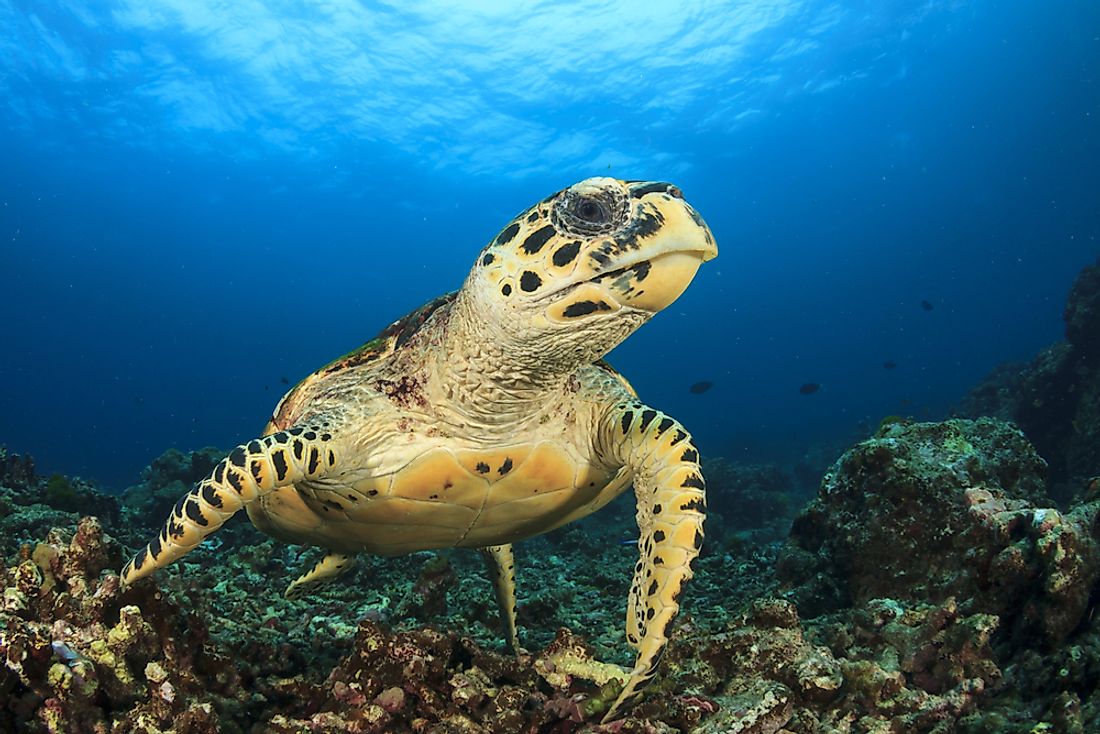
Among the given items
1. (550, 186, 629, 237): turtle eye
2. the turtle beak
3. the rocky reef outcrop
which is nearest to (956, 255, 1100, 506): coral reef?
the rocky reef outcrop

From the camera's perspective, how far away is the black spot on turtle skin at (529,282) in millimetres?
2396

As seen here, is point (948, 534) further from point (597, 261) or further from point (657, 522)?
point (597, 261)

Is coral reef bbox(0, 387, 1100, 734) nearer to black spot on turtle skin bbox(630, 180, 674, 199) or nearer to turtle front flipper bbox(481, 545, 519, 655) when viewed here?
turtle front flipper bbox(481, 545, 519, 655)

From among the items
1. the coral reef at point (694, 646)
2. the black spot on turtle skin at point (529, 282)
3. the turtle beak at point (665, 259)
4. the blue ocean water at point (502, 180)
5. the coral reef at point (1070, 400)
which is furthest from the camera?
the blue ocean water at point (502, 180)

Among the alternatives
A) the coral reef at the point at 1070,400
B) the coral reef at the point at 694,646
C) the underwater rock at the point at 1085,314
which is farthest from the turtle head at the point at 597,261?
the underwater rock at the point at 1085,314

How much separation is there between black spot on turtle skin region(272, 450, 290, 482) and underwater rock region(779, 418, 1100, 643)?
319cm

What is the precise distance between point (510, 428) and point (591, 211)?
4.20 feet

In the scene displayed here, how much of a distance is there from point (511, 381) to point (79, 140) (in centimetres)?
5099

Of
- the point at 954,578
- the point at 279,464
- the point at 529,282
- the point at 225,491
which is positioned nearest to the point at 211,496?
the point at 225,491

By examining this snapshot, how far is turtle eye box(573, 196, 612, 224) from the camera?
2.31 meters

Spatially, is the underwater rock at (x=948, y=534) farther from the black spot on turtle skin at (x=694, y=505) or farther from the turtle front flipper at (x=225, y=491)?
the turtle front flipper at (x=225, y=491)

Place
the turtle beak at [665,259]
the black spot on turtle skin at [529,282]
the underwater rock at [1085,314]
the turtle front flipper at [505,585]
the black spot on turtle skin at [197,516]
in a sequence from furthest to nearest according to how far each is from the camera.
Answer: the underwater rock at [1085,314], the turtle front flipper at [505,585], the black spot on turtle skin at [197,516], the black spot on turtle skin at [529,282], the turtle beak at [665,259]

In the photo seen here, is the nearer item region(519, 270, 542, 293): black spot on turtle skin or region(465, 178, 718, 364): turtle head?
region(465, 178, 718, 364): turtle head

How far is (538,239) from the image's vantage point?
2443 mm
